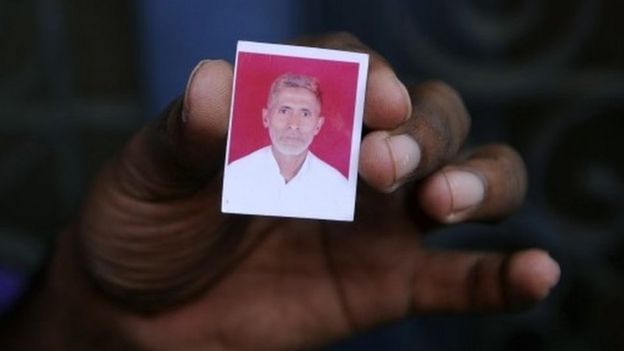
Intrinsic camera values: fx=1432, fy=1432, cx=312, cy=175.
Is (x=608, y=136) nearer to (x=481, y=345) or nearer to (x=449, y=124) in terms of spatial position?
(x=481, y=345)

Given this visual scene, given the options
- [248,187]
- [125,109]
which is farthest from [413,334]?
[248,187]

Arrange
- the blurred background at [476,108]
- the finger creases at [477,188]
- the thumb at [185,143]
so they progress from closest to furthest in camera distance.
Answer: the thumb at [185,143] → the finger creases at [477,188] → the blurred background at [476,108]

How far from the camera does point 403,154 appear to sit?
1.23 metres

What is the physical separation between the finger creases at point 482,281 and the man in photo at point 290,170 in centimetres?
24

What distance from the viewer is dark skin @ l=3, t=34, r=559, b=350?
1.40 metres

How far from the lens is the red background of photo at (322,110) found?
1231 mm

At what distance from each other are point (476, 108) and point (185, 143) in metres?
0.79

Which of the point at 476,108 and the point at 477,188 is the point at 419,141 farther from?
the point at 476,108

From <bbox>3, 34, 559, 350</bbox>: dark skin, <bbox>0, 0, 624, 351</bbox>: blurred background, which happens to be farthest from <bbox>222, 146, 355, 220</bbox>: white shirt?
<bbox>0, 0, 624, 351</bbox>: blurred background

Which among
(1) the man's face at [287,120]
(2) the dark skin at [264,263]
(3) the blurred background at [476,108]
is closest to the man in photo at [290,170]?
(1) the man's face at [287,120]

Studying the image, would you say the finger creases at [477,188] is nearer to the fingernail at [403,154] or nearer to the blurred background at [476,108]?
the fingernail at [403,154]

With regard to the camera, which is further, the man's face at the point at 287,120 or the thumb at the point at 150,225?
the thumb at the point at 150,225

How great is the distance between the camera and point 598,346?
2.09 meters

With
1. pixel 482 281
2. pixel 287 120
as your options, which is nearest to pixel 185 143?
pixel 287 120
